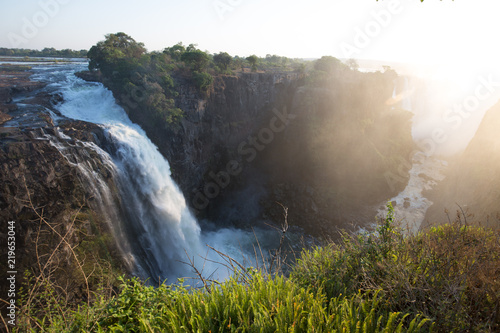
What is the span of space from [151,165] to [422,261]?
14680 mm

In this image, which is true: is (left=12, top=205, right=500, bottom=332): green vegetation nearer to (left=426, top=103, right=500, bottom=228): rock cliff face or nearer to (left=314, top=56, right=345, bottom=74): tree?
(left=426, top=103, right=500, bottom=228): rock cliff face

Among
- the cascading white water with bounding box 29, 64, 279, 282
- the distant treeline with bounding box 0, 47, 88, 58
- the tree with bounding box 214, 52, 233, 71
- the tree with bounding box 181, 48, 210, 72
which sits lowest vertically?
the cascading white water with bounding box 29, 64, 279, 282

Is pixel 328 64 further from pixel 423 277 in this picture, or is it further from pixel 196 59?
pixel 423 277

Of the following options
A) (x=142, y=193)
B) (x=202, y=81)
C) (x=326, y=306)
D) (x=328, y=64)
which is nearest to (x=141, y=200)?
(x=142, y=193)

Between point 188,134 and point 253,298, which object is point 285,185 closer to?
point 188,134

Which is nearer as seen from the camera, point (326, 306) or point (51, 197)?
point (326, 306)

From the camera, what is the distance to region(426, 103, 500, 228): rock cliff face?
59.4ft

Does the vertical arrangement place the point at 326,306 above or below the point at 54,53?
below

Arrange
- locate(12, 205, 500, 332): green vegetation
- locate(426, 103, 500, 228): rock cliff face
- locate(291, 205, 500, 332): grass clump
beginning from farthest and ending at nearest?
locate(426, 103, 500, 228): rock cliff face
locate(291, 205, 500, 332): grass clump
locate(12, 205, 500, 332): green vegetation

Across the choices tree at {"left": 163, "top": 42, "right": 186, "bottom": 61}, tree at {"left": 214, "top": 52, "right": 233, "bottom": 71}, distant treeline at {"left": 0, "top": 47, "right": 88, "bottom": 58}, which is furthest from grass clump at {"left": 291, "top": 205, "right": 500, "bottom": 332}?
distant treeline at {"left": 0, "top": 47, "right": 88, "bottom": 58}

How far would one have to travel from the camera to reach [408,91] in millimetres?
44500

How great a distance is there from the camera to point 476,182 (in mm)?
20438

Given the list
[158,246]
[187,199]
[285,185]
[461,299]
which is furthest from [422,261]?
[285,185]

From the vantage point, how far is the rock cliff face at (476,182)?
59.4ft
